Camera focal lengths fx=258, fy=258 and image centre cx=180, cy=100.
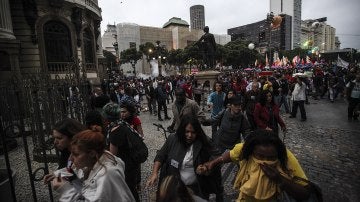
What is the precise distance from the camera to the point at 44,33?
1806 centimetres

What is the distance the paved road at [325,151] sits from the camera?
4521 millimetres

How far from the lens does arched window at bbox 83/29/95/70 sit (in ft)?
73.0

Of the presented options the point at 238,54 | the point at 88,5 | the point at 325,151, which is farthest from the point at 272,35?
the point at 325,151

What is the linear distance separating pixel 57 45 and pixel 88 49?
4.15 meters

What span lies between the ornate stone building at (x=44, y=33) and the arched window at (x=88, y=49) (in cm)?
71

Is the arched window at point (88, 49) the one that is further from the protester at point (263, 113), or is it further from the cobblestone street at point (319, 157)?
the protester at point (263, 113)

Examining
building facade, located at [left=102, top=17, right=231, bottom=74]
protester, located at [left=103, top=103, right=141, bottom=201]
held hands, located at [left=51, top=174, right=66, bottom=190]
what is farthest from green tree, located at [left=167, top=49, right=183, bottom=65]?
held hands, located at [left=51, top=174, right=66, bottom=190]

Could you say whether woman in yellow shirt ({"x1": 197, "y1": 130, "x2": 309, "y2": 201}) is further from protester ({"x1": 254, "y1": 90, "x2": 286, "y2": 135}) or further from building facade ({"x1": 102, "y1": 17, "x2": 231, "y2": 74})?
building facade ({"x1": 102, "y1": 17, "x2": 231, "y2": 74})

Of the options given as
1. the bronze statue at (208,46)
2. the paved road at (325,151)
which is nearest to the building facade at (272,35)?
the bronze statue at (208,46)

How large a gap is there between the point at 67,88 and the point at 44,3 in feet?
47.8

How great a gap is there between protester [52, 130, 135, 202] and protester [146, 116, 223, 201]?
0.78 m

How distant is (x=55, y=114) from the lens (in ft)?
22.7

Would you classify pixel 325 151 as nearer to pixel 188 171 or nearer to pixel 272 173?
pixel 188 171

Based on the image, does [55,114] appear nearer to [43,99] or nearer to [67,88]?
[43,99]
